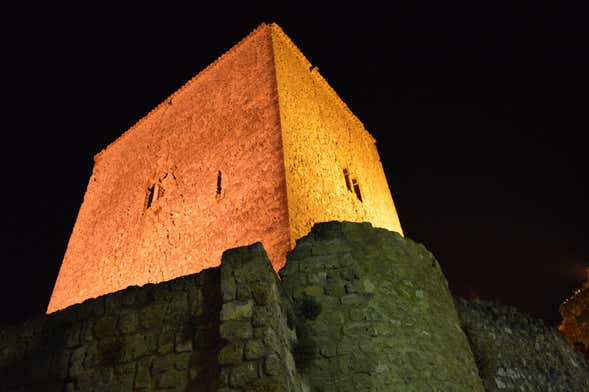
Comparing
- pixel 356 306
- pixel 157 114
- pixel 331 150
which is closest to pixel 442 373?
pixel 356 306

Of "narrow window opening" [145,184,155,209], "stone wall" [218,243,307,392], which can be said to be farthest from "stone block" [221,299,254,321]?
"narrow window opening" [145,184,155,209]

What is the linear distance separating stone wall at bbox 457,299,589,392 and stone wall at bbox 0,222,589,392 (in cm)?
7

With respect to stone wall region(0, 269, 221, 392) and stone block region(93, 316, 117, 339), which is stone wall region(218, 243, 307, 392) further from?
stone block region(93, 316, 117, 339)

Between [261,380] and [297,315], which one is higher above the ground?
[297,315]

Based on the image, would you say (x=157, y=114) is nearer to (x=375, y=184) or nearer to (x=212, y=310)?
(x=375, y=184)

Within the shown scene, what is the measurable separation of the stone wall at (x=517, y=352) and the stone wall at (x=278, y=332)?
0.24ft

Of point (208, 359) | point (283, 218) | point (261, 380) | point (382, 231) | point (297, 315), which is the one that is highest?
point (283, 218)

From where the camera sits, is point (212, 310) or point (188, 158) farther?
point (188, 158)

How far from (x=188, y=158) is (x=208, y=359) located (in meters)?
7.92

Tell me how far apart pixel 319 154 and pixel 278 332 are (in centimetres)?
674

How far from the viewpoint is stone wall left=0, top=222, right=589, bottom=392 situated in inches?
130

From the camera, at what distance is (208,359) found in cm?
333

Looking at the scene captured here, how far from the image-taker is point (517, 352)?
6.50 metres

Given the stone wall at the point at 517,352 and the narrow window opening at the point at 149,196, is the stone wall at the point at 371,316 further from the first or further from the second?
the narrow window opening at the point at 149,196
